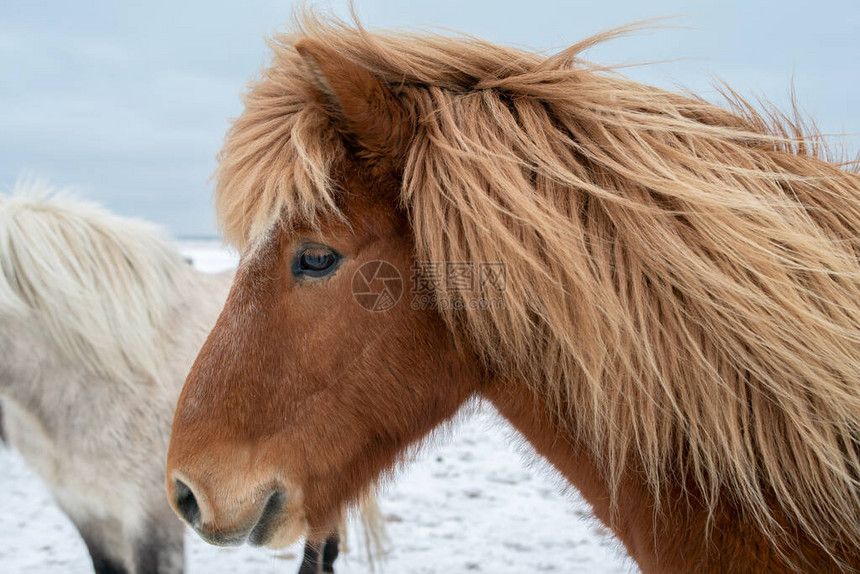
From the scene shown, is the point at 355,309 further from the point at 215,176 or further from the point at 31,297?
the point at 31,297

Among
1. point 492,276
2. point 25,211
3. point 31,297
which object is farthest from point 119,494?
point 492,276

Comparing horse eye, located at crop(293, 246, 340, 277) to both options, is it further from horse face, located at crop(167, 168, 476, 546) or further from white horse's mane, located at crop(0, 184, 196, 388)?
white horse's mane, located at crop(0, 184, 196, 388)

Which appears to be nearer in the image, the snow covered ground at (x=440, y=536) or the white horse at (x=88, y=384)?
the white horse at (x=88, y=384)

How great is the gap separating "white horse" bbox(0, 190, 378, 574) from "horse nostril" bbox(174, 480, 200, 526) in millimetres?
1795

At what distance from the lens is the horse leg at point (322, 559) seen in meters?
3.31

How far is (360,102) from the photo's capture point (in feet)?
3.83

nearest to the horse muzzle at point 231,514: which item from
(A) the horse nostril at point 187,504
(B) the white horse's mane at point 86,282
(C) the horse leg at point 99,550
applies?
(A) the horse nostril at point 187,504

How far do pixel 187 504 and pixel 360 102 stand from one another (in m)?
1.05

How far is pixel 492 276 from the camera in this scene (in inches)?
44.7

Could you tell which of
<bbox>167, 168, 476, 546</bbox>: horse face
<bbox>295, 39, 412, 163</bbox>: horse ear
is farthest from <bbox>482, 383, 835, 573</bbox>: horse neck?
<bbox>295, 39, 412, 163</bbox>: horse ear

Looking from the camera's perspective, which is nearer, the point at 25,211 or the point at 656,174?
the point at 656,174

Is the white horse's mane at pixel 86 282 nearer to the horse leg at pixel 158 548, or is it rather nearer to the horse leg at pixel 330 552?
the horse leg at pixel 158 548

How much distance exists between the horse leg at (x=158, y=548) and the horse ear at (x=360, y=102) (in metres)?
2.59

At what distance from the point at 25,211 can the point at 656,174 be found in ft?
11.1
